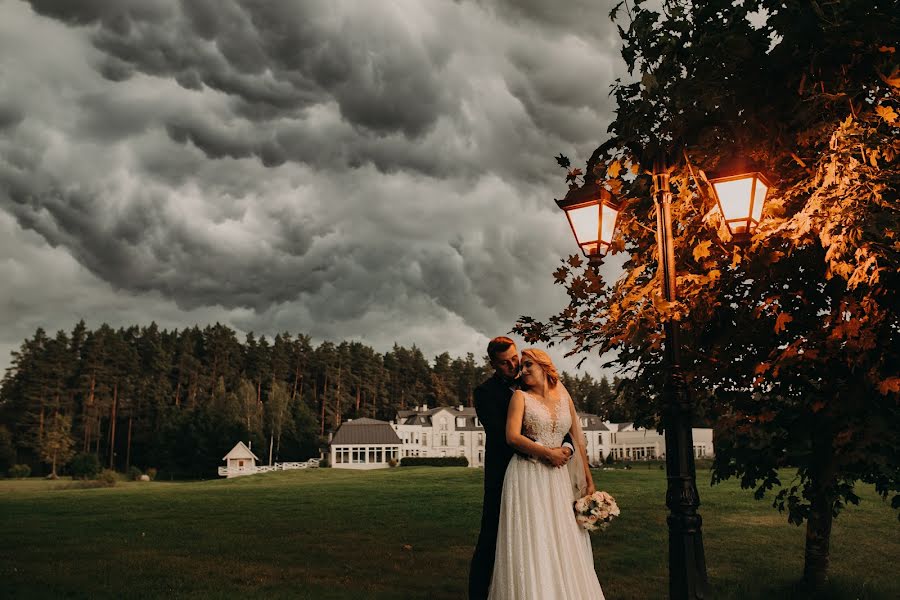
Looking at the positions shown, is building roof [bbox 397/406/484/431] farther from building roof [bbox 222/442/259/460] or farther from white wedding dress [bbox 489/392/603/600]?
white wedding dress [bbox 489/392/603/600]

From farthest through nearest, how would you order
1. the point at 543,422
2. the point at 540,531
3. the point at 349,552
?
the point at 349,552, the point at 543,422, the point at 540,531

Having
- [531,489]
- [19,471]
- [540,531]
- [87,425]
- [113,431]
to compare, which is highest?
[531,489]

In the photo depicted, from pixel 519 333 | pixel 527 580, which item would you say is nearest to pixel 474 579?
pixel 527 580

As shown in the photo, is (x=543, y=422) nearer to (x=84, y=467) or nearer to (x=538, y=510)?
(x=538, y=510)

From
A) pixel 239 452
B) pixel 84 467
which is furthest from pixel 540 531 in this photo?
pixel 84 467

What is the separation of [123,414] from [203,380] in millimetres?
12197

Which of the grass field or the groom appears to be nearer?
the groom

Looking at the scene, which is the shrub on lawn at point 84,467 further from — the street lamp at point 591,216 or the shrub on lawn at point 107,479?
the street lamp at point 591,216

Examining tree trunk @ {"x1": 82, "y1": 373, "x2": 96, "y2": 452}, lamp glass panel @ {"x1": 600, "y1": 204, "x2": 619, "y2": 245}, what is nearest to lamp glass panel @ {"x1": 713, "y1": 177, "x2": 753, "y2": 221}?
lamp glass panel @ {"x1": 600, "y1": 204, "x2": 619, "y2": 245}

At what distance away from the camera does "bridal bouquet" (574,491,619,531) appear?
641cm

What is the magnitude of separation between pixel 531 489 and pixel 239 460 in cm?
7097

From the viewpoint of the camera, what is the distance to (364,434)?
79000mm

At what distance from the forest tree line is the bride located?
73.8 meters

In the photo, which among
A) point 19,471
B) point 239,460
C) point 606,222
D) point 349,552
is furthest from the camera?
point 239,460
